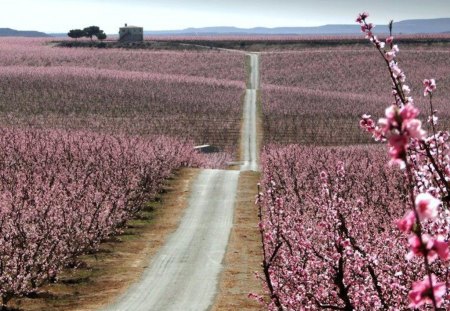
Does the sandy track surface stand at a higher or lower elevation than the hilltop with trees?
lower

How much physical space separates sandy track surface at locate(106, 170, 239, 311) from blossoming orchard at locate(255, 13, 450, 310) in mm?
4013

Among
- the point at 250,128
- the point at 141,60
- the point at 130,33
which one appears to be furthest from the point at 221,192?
the point at 130,33

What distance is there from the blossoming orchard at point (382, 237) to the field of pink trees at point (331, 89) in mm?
38322

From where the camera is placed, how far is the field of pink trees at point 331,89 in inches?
3031

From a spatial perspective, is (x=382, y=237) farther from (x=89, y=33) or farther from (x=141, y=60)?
(x=89, y=33)

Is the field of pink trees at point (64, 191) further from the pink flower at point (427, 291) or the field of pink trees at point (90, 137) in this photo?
the pink flower at point (427, 291)

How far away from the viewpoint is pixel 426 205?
2.91m

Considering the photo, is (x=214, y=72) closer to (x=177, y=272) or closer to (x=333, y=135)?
(x=333, y=135)

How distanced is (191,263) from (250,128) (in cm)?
5019

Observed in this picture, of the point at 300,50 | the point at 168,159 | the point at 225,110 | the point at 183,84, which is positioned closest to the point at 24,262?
the point at 168,159

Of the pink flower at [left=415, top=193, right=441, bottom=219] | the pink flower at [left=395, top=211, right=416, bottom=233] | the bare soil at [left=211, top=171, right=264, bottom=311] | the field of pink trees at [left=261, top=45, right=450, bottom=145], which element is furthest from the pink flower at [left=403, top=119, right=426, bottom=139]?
the field of pink trees at [left=261, top=45, right=450, bottom=145]

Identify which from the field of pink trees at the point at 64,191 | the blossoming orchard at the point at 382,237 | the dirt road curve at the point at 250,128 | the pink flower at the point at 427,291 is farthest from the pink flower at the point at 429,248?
the dirt road curve at the point at 250,128

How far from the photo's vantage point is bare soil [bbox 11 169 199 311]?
74.5ft

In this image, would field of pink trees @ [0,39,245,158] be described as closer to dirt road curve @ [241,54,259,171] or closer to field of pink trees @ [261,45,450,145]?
dirt road curve @ [241,54,259,171]
